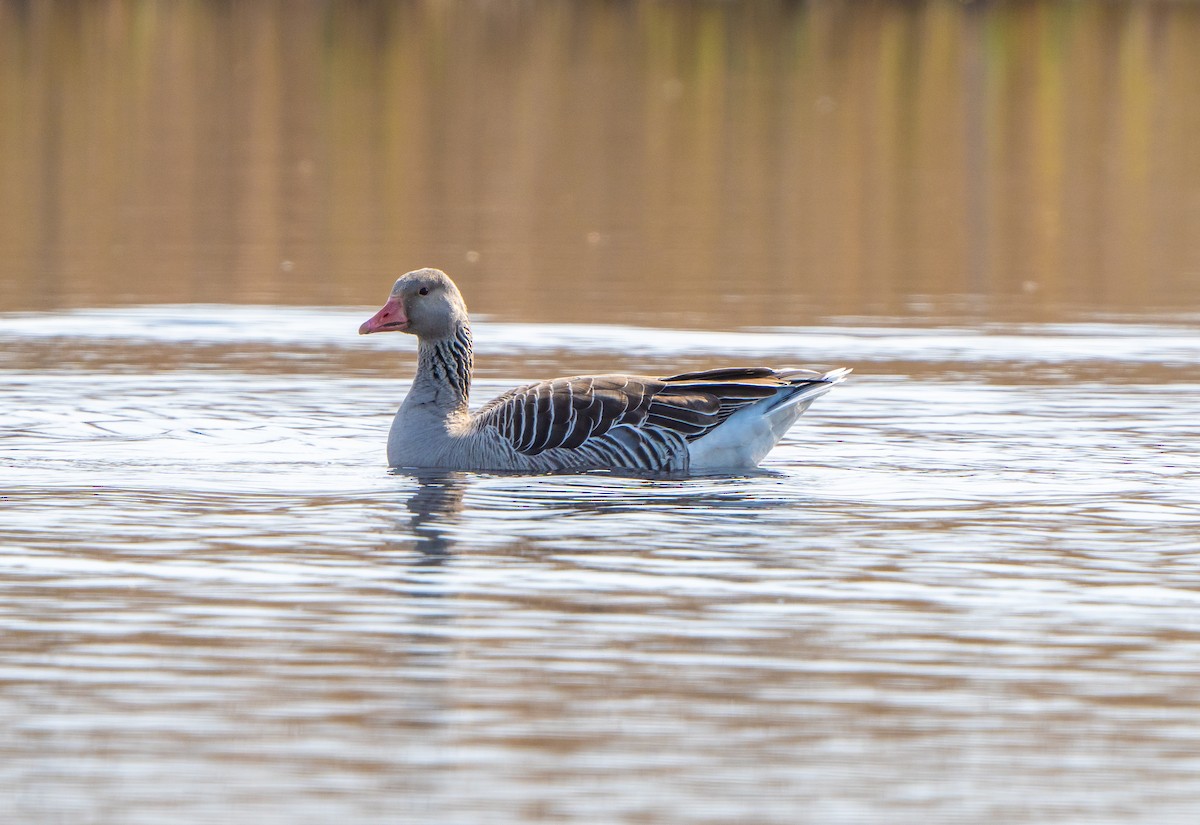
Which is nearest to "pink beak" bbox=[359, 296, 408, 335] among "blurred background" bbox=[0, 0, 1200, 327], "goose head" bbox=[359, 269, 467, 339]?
"goose head" bbox=[359, 269, 467, 339]

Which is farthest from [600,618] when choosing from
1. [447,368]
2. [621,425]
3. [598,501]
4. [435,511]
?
[447,368]

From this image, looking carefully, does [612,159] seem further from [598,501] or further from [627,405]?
[598,501]

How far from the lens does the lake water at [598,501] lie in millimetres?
7051

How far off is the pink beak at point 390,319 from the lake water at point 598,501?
799 millimetres

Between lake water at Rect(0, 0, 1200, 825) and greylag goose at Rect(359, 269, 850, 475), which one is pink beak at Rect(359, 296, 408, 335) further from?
lake water at Rect(0, 0, 1200, 825)

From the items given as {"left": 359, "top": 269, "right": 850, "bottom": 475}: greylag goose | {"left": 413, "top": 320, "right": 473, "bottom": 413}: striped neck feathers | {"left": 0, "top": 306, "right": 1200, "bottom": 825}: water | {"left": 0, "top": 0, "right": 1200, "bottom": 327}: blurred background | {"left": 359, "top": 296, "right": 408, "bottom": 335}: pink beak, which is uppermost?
{"left": 0, "top": 0, "right": 1200, "bottom": 327}: blurred background

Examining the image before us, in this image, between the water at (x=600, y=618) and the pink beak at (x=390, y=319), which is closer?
the water at (x=600, y=618)

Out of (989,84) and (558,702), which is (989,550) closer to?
(558,702)

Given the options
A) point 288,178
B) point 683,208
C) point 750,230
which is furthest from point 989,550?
point 288,178

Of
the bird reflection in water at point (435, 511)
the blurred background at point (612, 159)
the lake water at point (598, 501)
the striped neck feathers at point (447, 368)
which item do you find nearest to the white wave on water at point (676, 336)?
the lake water at point (598, 501)

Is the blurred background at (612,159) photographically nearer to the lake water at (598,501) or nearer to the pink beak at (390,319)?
the lake water at (598,501)

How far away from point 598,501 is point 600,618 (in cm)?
284

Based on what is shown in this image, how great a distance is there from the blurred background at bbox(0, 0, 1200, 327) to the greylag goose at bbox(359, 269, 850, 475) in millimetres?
5810

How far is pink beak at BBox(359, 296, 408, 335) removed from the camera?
43.5 ft
